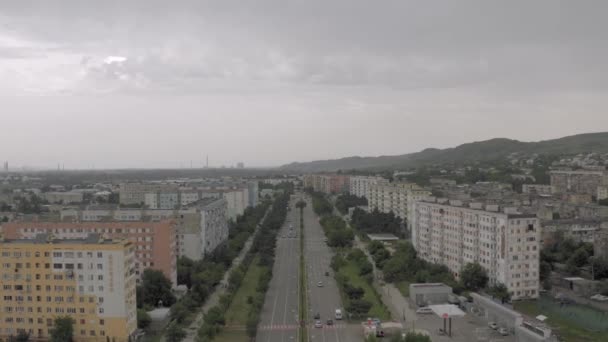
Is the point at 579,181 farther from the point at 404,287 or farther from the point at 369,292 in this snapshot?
the point at 369,292

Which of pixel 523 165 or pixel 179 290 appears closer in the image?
pixel 179 290

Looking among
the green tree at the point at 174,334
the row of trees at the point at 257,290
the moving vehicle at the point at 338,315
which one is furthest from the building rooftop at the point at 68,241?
the moving vehicle at the point at 338,315

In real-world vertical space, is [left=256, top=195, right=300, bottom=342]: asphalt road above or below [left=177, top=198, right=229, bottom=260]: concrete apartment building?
below

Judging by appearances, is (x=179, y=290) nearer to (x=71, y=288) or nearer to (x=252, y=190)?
(x=71, y=288)

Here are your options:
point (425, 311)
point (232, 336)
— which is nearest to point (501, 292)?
point (425, 311)

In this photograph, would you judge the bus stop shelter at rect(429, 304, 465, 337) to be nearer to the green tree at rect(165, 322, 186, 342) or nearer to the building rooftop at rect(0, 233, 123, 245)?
the green tree at rect(165, 322, 186, 342)

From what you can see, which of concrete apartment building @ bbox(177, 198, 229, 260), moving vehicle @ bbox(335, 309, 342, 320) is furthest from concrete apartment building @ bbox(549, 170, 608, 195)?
moving vehicle @ bbox(335, 309, 342, 320)

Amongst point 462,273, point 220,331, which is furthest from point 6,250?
point 462,273
